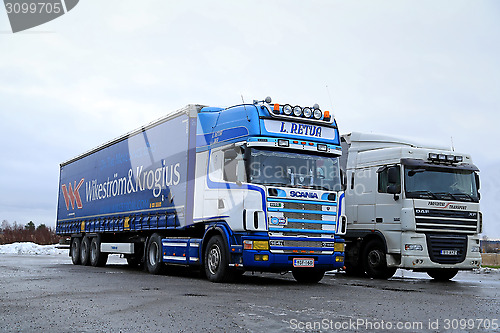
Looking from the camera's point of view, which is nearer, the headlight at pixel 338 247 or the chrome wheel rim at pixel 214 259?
the chrome wheel rim at pixel 214 259

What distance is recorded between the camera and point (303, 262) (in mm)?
12477

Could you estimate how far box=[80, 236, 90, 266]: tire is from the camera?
21625mm

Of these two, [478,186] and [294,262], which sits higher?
[478,186]

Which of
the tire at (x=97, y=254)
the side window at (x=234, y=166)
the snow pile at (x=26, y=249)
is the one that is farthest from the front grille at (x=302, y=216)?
the snow pile at (x=26, y=249)

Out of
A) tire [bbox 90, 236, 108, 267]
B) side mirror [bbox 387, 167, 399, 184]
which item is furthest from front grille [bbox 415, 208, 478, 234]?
tire [bbox 90, 236, 108, 267]

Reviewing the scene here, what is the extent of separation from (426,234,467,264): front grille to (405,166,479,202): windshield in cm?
97

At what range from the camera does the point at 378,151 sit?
1570 centimetres

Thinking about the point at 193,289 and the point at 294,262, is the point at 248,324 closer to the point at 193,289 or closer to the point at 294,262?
the point at 193,289

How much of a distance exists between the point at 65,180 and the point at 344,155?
1353cm

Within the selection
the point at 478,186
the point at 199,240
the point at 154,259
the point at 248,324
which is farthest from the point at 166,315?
the point at 478,186

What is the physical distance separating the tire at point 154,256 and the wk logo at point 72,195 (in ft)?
23.1

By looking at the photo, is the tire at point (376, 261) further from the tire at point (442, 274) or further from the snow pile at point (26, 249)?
the snow pile at point (26, 249)

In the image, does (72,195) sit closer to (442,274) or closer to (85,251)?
(85,251)

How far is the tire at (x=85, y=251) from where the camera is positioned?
2162 cm
